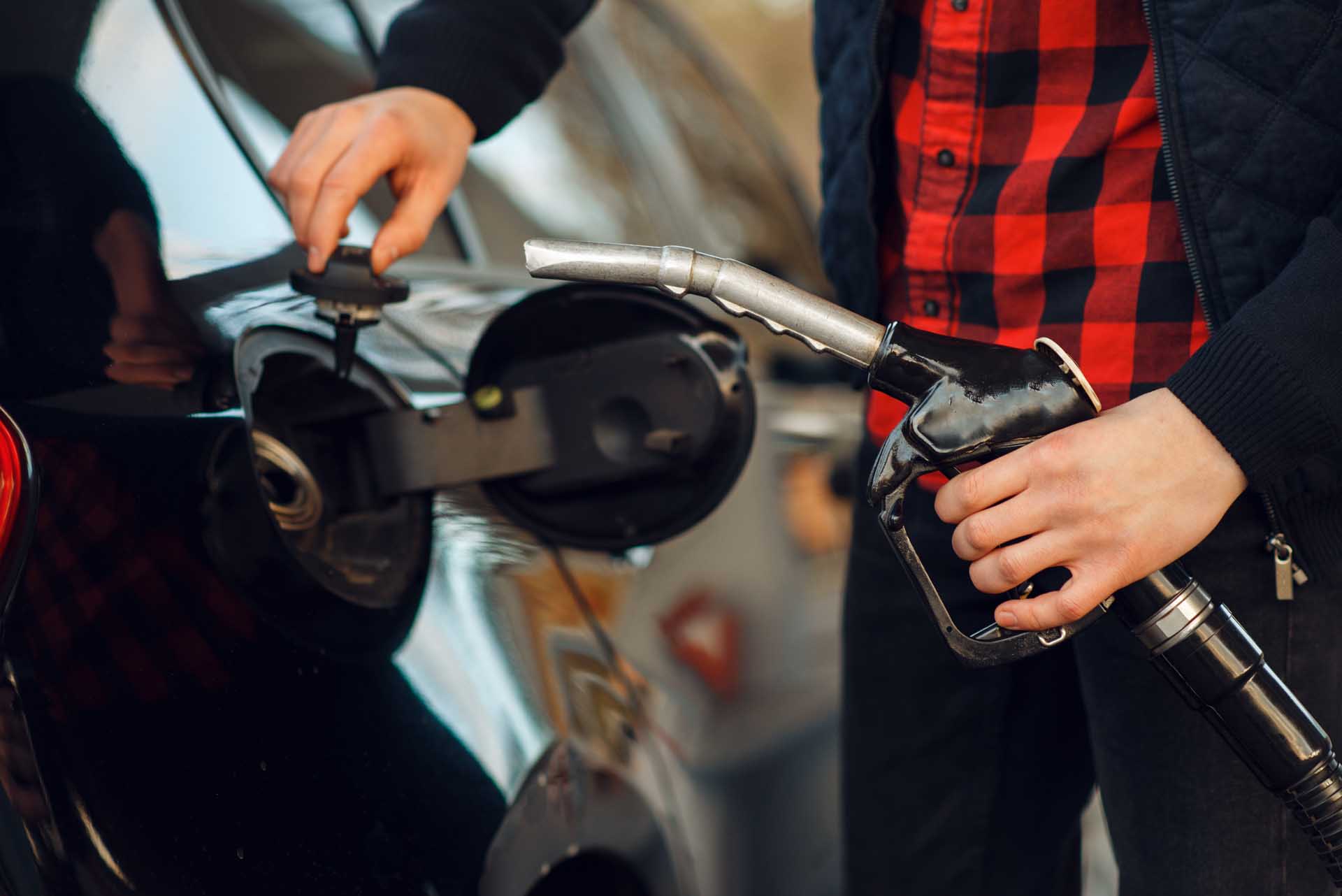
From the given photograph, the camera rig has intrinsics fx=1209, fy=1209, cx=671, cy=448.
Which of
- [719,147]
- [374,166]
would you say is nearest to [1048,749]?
[374,166]

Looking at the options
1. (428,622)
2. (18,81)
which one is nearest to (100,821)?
(428,622)

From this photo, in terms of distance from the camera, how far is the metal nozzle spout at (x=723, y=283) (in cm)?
79

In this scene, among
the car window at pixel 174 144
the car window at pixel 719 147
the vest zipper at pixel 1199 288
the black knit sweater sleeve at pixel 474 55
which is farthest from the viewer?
A: the car window at pixel 719 147

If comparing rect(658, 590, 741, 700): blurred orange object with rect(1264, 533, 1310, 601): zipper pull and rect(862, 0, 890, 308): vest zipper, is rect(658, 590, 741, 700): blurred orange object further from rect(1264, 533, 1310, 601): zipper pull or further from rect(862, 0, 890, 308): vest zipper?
rect(1264, 533, 1310, 601): zipper pull

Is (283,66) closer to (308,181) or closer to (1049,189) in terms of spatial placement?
(308,181)

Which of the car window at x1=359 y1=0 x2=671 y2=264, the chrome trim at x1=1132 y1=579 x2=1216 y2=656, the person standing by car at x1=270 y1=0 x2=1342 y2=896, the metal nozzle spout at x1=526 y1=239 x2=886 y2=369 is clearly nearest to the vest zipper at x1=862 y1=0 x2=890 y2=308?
the person standing by car at x1=270 y1=0 x2=1342 y2=896

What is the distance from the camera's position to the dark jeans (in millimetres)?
963

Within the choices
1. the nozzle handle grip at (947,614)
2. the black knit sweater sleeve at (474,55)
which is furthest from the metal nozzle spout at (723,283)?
the black knit sweater sleeve at (474,55)

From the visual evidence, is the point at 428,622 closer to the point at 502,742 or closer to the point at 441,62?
the point at 502,742

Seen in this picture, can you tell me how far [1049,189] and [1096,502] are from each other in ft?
1.13

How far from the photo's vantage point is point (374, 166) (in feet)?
3.70

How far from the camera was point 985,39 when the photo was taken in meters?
1.04

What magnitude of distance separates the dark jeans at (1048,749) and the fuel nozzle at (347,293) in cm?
55

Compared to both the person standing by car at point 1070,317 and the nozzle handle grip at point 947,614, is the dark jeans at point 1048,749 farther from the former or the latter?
the nozzle handle grip at point 947,614
